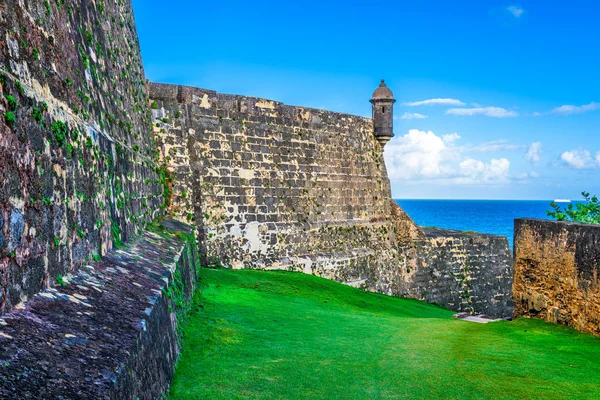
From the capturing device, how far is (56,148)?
4.05 m

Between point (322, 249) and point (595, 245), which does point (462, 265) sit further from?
point (595, 245)

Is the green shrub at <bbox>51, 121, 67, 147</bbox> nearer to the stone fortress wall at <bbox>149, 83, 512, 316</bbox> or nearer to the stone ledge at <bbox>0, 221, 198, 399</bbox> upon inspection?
the stone ledge at <bbox>0, 221, 198, 399</bbox>

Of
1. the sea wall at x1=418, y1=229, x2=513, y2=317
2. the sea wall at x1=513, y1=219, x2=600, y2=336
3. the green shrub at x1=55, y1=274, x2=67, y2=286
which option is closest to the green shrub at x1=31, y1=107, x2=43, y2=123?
the green shrub at x1=55, y1=274, x2=67, y2=286

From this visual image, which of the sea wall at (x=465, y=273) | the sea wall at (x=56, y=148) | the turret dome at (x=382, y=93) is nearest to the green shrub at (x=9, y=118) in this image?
the sea wall at (x=56, y=148)

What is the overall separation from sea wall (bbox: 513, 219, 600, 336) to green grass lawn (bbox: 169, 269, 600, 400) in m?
0.35

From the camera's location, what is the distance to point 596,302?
896 cm

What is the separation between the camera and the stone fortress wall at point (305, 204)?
14.7m

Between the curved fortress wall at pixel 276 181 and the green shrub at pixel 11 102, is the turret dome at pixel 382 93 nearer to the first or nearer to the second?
the curved fortress wall at pixel 276 181

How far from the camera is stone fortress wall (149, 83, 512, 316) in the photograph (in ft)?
48.2

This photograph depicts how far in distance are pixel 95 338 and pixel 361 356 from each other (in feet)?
14.4

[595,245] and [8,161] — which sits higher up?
[8,161]

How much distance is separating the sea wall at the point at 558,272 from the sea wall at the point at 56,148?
7.32 m

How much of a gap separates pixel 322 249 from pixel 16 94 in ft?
49.1

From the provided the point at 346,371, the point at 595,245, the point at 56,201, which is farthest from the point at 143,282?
the point at 595,245
